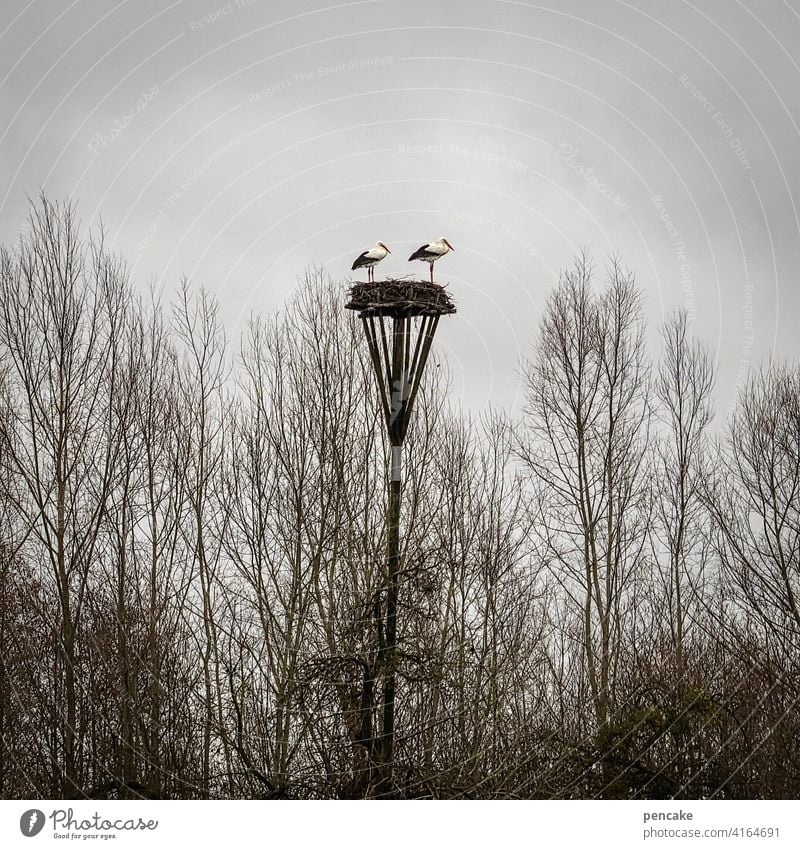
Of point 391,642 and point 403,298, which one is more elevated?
point 403,298

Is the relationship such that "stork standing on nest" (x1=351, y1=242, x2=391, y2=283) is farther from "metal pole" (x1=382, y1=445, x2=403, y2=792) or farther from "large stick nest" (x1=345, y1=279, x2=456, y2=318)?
"metal pole" (x1=382, y1=445, x2=403, y2=792)

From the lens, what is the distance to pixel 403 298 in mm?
8086

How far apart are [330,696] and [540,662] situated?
461cm

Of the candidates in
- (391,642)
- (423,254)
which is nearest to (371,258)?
(423,254)

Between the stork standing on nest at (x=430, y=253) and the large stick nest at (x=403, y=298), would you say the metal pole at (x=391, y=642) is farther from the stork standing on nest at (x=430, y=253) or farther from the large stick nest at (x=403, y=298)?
the stork standing on nest at (x=430, y=253)

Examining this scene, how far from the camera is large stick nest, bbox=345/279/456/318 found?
8.05 meters

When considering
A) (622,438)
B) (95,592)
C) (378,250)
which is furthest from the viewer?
(622,438)

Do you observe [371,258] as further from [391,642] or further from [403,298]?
[391,642]

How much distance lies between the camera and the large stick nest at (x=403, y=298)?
26.4 feet

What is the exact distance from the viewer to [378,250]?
28.4 ft

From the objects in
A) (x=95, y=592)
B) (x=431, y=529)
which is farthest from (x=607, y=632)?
(x=95, y=592)

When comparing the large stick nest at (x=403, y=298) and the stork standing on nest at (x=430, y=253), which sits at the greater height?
the stork standing on nest at (x=430, y=253)

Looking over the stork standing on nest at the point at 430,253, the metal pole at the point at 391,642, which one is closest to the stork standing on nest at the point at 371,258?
the stork standing on nest at the point at 430,253
